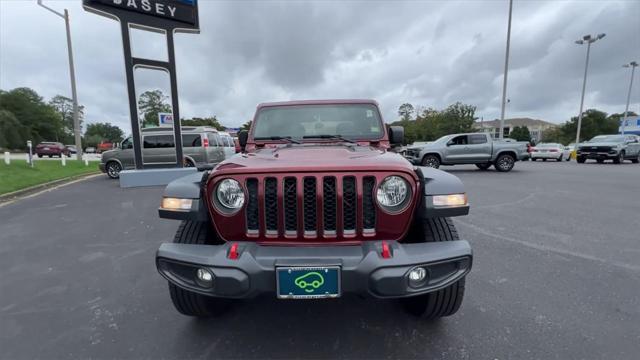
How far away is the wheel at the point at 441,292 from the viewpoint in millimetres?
2047

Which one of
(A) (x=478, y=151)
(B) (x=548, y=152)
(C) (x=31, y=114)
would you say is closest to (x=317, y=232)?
(A) (x=478, y=151)

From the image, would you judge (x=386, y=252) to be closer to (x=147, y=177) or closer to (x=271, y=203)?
(x=271, y=203)

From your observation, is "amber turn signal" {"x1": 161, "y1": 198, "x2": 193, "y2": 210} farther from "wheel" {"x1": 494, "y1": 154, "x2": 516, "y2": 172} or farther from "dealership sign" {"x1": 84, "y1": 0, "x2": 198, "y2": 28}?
"wheel" {"x1": 494, "y1": 154, "x2": 516, "y2": 172}

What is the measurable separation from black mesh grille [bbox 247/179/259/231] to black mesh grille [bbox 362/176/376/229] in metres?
0.65

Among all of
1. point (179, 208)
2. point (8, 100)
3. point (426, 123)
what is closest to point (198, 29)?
point (179, 208)

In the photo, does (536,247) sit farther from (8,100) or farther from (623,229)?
(8,100)

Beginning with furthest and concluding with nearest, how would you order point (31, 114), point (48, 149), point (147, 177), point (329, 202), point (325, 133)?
point (31, 114)
point (48, 149)
point (147, 177)
point (325, 133)
point (329, 202)

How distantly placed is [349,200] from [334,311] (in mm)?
1062

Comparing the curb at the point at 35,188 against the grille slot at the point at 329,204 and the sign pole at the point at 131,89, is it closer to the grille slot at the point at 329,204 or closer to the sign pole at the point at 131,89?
the sign pole at the point at 131,89

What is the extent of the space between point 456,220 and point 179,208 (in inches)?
170

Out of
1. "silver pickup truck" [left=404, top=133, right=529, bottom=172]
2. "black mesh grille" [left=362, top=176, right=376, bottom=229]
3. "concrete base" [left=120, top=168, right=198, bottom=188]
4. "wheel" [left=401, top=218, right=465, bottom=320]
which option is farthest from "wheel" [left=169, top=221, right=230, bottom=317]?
"silver pickup truck" [left=404, top=133, right=529, bottom=172]

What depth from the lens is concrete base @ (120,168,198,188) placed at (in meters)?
5.47

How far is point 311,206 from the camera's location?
1.89m

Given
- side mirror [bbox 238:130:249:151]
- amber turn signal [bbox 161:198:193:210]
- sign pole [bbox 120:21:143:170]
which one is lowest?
amber turn signal [bbox 161:198:193:210]
